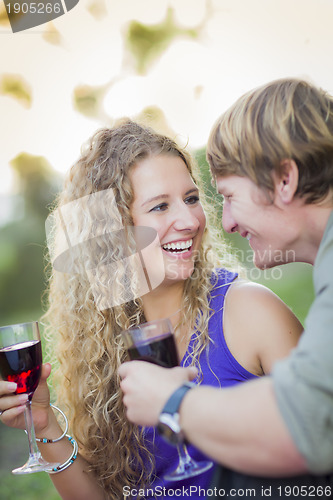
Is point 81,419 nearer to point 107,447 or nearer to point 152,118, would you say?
point 107,447

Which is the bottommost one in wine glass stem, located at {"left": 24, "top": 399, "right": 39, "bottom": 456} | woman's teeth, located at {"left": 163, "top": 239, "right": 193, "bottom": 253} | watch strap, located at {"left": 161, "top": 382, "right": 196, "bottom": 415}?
wine glass stem, located at {"left": 24, "top": 399, "right": 39, "bottom": 456}

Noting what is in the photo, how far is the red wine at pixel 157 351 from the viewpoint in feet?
4.82

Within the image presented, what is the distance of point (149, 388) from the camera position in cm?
126

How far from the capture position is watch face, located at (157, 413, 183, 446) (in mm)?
1170

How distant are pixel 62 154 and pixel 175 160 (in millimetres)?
1747

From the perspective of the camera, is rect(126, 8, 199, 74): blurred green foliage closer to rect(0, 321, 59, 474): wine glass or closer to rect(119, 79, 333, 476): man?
rect(119, 79, 333, 476): man

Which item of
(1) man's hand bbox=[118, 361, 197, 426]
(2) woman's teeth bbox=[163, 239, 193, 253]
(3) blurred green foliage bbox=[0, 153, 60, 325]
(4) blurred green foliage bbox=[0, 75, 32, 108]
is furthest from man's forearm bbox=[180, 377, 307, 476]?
(3) blurred green foliage bbox=[0, 153, 60, 325]

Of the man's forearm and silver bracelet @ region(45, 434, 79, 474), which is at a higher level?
the man's forearm

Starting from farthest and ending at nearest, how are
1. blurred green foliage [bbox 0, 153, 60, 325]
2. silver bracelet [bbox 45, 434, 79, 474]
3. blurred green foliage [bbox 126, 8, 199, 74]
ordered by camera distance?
blurred green foliage [bbox 0, 153, 60, 325], blurred green foliage [bbox 126, 8, 199, 74], silver bracelet [bbox 45, 434, 79, 474]

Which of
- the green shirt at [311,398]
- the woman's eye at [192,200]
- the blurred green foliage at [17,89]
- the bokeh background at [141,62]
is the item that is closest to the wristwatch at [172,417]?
the green shirt at [311,398]

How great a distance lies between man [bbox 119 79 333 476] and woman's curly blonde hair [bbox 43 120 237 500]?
1.78ft

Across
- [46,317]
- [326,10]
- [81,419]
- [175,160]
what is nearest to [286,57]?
[326,10]

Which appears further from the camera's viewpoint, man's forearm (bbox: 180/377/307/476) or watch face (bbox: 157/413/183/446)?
watch face (bbox: 157/413/183/446)

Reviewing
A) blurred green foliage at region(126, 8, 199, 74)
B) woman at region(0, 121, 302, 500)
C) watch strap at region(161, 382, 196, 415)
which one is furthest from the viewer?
blurred green foliage at region(126, 8, 199, 74)
